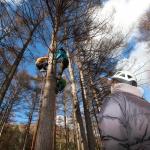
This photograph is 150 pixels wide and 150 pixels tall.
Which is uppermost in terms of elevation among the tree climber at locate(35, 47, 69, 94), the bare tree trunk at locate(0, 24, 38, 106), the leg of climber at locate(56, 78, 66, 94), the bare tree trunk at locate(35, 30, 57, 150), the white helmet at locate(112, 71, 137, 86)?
the bare tree trunk at locate(0, 24, 38, 106)

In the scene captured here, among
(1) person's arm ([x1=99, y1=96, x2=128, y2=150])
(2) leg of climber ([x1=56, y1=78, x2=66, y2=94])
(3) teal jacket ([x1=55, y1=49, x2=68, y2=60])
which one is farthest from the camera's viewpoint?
(3) teal jacket ([x1=55, y1=49, x2=68, y2=60])

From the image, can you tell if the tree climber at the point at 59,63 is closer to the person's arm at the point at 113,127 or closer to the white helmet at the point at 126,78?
the white helmet at the point at 126,78

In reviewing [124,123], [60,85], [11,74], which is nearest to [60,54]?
[60,85]

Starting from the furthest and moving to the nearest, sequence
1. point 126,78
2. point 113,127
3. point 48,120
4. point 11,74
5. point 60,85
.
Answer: point 11,74
point 60,85
point 48,120
point 126,78
point 113,127

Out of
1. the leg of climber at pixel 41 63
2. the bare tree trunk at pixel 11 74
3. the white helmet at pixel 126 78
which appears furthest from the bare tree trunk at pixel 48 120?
the bare tree trunk at pixel 11 74

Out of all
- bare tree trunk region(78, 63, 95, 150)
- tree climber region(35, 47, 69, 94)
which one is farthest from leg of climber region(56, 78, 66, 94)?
bare tree trunk region(78, 63, 95, 150)

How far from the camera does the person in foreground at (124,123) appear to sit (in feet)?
5.63

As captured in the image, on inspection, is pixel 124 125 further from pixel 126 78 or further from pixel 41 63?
pixel 41 63

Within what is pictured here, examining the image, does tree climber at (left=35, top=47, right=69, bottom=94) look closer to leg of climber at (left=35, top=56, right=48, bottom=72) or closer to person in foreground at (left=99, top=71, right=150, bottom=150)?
leg of climber at (left=35, top=56, right=48, bottom=72)

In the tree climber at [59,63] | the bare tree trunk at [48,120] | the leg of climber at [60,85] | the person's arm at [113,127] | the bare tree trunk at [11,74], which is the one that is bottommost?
the person's arm at [113,127]

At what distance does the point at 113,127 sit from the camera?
5.67 feet

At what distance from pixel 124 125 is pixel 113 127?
0.09 meters

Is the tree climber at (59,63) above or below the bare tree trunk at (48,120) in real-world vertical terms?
above

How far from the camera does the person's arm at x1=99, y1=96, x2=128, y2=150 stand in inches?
67.1
